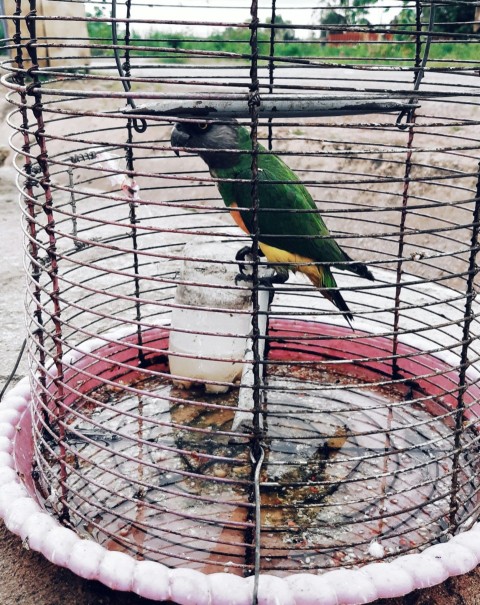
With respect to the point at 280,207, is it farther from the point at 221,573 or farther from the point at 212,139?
the point at 221,573

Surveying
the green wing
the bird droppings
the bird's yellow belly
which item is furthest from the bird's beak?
the bird droppings

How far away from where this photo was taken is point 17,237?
4859mm

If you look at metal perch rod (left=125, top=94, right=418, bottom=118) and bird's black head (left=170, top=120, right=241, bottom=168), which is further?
bird's black head (left=170, top=120, right=241, bottom=168)

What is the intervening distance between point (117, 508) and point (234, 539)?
35cm

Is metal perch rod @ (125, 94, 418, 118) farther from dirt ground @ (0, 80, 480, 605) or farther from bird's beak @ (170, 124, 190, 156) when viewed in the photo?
dirt ground @ (0, 80, 480, 605)

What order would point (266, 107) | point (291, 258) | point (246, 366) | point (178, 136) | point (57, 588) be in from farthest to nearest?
point (291, 258) < point (246, 366) < point (178, 136) < point (57, 588) < point (266, 107)

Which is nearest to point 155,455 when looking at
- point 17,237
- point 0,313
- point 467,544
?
point 467,544

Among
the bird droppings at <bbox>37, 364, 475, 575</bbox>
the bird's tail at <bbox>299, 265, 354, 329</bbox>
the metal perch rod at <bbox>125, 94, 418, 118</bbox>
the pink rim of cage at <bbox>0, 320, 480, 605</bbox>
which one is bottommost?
the bird droppings at <bbox>37, 364, 475, 575</bbox>

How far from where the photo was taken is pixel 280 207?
80.7 inches

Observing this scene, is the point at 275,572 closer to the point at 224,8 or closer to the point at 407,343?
the point at 407,343

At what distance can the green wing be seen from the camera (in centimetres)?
207

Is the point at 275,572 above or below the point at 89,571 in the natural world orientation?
below

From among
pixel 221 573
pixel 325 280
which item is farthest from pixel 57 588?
pixel 325 280

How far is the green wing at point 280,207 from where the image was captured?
2.07m
